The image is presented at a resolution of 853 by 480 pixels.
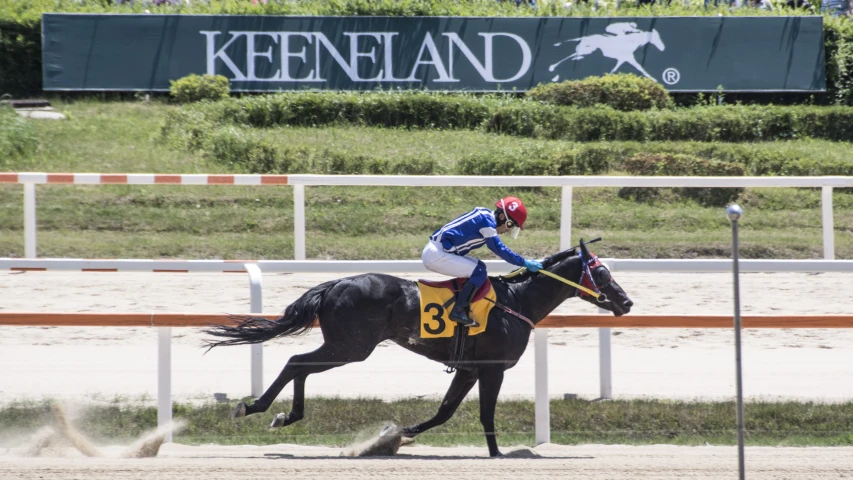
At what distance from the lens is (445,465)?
5836 millimetres

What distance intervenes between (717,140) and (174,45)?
8540 mm

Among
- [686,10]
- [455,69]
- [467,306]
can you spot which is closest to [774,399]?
[467,306]

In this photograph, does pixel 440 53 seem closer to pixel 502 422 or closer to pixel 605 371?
pixel 605 371

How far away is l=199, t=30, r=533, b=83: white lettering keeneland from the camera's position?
1677cm

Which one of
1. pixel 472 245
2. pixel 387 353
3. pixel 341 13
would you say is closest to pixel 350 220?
pixel 387 353

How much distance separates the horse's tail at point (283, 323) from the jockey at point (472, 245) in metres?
0.68

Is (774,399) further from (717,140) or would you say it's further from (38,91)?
(38,91)

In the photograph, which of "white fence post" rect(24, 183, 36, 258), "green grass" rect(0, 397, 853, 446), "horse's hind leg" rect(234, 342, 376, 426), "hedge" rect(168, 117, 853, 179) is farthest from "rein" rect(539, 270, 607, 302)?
"hedge" rect(168, 117, 853, 179)

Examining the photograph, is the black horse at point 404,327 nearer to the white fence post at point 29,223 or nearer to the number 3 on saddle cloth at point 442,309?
the number 3 on saddle cloth at point 442,309

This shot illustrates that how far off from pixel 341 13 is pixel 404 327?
11.7 m

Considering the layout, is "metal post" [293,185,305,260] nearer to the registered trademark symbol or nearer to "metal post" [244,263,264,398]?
"metal post" [244,263,264,398]

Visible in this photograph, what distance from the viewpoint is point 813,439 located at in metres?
6.75

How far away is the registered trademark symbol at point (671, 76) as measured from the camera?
17.1 meters

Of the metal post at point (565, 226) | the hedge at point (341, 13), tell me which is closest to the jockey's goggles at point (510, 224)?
the metal post at point (565, 226)
